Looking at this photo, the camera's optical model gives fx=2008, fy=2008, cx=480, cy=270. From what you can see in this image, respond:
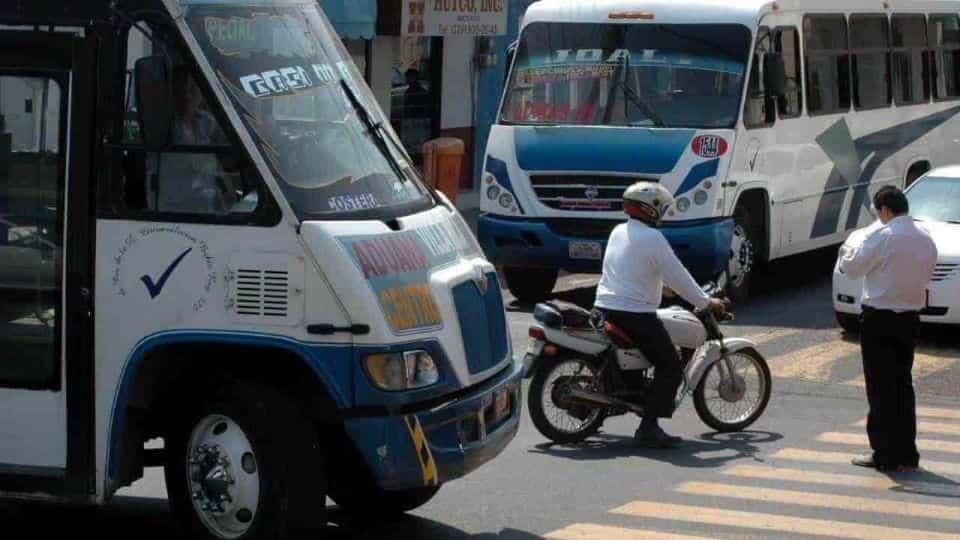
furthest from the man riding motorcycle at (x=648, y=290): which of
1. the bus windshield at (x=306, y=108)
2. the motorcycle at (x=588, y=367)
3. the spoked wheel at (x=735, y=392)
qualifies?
the bus windshield at (x=306, y=108)

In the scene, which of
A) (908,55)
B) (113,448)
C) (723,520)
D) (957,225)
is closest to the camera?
(113,448)

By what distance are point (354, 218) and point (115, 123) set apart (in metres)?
1.03

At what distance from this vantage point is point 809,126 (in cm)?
1995

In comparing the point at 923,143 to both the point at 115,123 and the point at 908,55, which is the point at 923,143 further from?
the point at 115,123

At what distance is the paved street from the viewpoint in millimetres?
9359

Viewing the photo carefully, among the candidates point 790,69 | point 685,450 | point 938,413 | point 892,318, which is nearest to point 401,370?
point 685,450

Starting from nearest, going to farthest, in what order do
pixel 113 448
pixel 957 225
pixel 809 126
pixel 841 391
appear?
1. pixel 113 448
2. pixel 841 391
3. pixel 957 225
4. pixel 809 126

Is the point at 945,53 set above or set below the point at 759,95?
above

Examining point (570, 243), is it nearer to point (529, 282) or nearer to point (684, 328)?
point (529, 282)

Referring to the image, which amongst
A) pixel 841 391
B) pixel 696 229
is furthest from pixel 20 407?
pixel 696 229

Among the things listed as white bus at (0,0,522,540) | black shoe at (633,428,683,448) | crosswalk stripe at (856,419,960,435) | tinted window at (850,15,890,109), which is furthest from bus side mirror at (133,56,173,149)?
tinted window at (850,15,890,109)

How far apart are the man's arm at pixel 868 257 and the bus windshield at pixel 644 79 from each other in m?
6.65

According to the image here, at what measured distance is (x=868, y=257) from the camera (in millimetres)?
11305

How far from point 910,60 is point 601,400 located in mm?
12210
